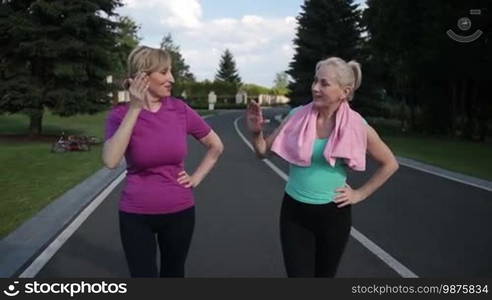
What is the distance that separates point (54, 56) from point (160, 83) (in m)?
25.2

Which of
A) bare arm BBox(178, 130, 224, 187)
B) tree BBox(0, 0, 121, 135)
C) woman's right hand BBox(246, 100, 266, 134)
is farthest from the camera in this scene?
tree BBox(0, 0, 121, 135)

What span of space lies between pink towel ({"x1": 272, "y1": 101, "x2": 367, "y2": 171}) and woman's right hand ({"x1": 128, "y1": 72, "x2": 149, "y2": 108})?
0.91 meters

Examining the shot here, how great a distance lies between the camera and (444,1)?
3095cm

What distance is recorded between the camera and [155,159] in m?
3.86

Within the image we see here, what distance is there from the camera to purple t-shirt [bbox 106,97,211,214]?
12.6 ft

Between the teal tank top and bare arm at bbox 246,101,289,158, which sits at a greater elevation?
bare arm at bbox 246,101,289,158

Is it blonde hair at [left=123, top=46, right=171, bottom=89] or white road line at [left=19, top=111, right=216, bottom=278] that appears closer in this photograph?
blonde hair at [left=123, top=46, right=171, bottom=89]

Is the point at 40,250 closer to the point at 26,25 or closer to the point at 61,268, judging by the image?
the point at 61,268

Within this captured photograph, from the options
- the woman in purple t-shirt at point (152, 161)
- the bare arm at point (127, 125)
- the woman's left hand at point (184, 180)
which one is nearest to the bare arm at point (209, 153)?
the woman's left hand at point (184, 180)

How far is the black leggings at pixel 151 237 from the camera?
12.9 ft

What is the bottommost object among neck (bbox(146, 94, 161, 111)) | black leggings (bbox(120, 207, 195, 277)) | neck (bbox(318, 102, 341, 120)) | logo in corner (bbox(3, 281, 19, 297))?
logo in corner (bbox(3, 281, 19, 297))

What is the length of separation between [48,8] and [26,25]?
1175 millimetres

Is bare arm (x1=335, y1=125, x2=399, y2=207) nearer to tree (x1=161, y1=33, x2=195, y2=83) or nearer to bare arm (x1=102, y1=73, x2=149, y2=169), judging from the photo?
bare arm (x1=102, y1=73, x2=149, y2=169)

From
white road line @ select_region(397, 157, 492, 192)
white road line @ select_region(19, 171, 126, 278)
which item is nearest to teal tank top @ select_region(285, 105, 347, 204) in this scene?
white road line @ select_region(19, 171, 126, 278)
